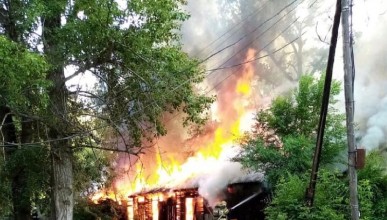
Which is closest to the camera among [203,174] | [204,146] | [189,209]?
[189,209]

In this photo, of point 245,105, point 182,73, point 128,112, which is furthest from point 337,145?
point 245,105

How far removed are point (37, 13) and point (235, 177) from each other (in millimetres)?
12207

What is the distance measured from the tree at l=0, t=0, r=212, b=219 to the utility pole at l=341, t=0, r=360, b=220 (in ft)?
15.0

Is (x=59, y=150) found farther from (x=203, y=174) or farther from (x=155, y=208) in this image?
(x=155, y=208)

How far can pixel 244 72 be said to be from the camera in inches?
1148

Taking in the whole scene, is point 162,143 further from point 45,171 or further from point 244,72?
point 45,171

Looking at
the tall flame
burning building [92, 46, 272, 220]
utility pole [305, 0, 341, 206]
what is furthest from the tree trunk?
the tall flame

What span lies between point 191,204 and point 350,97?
13.1 m

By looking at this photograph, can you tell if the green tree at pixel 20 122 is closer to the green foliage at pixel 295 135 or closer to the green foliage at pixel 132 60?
the green foliage at pixel 132 60

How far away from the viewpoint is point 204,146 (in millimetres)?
26766

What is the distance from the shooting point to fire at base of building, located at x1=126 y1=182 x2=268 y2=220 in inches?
720

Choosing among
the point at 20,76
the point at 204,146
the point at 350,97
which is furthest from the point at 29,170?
the point at 204,146

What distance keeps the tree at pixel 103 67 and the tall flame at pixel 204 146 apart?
388 inches

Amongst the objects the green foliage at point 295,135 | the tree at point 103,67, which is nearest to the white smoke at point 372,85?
the green foliage at point 295,135
